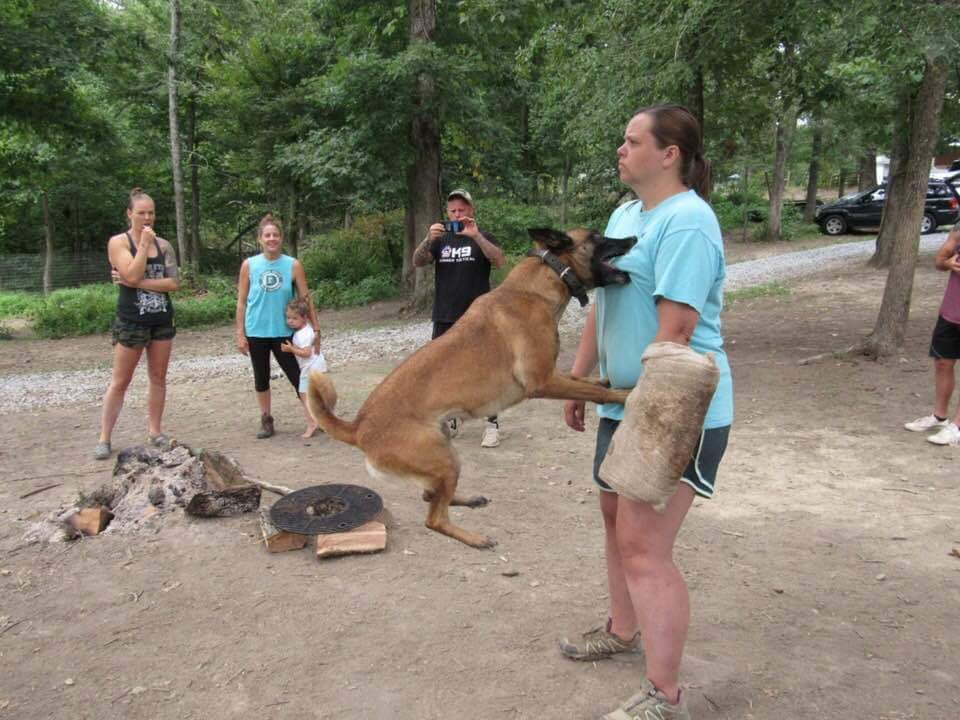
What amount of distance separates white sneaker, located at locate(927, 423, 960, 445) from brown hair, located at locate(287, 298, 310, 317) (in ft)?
19.4

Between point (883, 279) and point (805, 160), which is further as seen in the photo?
point (805, 160)

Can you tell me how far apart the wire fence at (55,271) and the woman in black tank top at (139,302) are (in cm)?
1967

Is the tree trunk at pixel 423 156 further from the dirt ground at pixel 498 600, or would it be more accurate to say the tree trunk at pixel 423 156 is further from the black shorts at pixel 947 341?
the black shorts at pixel 947 341

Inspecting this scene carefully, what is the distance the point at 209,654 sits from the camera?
3295mm

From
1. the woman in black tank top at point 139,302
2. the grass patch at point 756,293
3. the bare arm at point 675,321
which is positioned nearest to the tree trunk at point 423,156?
the grass patch at point 756,293

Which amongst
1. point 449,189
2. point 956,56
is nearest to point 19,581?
point 956,56

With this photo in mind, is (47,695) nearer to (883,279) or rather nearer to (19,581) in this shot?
(19,581)

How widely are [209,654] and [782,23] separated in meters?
8.71

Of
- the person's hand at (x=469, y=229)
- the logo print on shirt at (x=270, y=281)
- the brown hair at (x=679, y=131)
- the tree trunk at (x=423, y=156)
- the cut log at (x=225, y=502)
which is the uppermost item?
the tree trunk at (x=423, y=156)

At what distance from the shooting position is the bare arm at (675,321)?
224cm

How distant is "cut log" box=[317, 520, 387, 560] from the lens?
4211 mm

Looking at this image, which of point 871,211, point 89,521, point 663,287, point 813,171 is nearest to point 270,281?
point 89,521

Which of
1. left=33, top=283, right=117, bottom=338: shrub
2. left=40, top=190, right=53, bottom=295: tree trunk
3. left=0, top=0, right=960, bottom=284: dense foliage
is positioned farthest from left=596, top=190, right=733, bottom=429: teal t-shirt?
left=40, top=190, right=53, bottom=295: tree trunk

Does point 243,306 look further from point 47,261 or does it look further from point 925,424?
point 47,261
